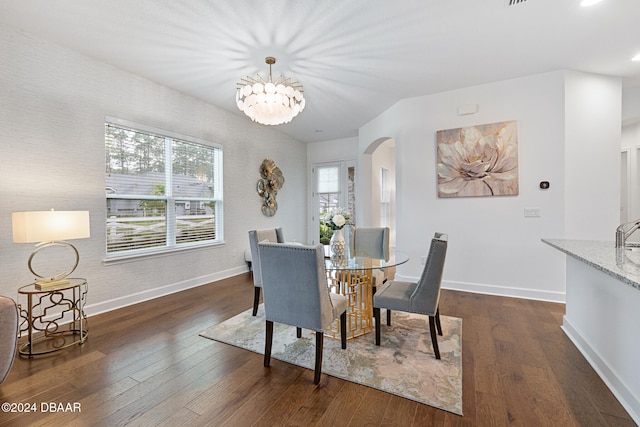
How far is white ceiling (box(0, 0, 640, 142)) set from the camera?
7.61 feet

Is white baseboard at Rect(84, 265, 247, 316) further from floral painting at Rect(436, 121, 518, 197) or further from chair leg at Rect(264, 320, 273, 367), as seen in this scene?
floral painting at Rect(436, 121, 518, 197)

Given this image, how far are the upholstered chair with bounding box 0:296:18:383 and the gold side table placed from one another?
791 millimetres

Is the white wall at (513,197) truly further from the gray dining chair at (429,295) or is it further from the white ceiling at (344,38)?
the gray dining chair at (429,295)

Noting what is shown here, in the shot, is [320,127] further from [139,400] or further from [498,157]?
[139,400]

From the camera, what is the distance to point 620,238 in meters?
2.14

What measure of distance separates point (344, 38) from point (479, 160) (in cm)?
245

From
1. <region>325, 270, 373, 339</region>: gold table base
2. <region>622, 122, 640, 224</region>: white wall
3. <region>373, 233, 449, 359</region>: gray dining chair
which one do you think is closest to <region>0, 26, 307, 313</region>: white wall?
<region>325, 270, 373, 339</region>: gold table base

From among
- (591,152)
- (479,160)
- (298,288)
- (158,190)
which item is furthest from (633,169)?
(158,190)

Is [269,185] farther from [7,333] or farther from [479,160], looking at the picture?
[7,333]

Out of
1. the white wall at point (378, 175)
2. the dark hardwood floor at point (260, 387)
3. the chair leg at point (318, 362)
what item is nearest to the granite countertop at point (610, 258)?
the dark hardwood floor at point (260, 387)

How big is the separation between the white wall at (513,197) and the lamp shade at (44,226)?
3.90 metres

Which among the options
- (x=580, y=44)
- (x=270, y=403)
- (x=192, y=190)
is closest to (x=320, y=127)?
(x=192, y=190)

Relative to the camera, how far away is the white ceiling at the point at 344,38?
232cm

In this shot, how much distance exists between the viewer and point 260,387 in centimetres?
189
